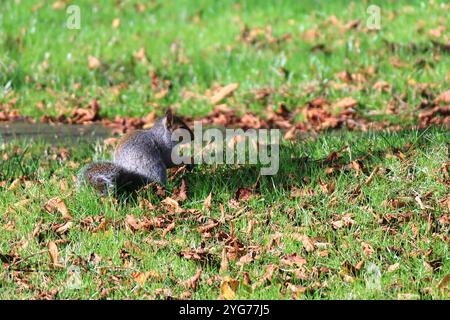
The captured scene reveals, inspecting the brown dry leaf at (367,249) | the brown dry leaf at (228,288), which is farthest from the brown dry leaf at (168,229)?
the brown dry leaf at (367,249)

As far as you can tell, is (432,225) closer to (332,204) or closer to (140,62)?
(332,204)

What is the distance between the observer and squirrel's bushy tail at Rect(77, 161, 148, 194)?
5.82m

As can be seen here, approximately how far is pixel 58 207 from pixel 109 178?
367mm

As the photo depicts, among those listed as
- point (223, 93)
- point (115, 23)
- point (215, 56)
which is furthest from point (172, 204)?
point (115, 23)

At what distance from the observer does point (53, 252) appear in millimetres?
5234

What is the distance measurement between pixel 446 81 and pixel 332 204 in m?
3.51

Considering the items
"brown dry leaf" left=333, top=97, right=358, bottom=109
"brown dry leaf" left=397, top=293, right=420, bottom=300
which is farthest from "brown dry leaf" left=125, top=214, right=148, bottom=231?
"brown dry leaf" left=333, top=97, right=358, bottom=109

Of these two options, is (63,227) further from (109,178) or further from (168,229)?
(168,229)

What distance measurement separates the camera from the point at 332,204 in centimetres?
A: 571

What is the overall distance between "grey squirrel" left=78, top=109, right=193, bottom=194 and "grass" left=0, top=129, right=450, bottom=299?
105 mm

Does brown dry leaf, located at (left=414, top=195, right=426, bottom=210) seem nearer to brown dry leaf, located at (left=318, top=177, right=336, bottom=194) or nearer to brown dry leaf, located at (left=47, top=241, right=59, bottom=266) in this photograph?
brown dry leaf, located at (left=318, top=177, right=336, bottom=194)

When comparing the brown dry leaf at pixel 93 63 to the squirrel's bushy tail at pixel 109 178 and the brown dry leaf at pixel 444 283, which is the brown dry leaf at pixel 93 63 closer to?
the squirrel's bushy tail at pixel 109 178

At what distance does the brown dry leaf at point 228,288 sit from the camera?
4828 mm

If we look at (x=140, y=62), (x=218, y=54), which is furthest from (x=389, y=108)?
(x=140, y=62)
